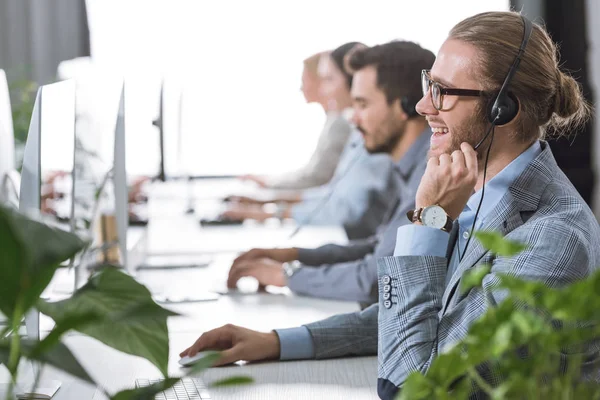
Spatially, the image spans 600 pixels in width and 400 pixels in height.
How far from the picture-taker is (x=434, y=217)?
54.9 inches

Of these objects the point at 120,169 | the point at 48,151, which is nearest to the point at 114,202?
the point at 120,169

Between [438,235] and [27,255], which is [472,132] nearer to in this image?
[438,235]

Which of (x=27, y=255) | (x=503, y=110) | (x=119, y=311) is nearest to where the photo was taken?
(x=27, y=255)

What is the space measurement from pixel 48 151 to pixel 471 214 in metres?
0.68

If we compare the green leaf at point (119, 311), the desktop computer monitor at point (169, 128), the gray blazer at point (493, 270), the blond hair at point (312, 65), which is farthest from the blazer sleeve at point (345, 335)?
the blond hair at point (312, 65)

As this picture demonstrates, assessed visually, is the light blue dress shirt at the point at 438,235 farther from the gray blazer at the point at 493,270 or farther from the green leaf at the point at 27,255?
the green leaf at the point at 27,255

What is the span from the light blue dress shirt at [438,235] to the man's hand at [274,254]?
2.47 ft

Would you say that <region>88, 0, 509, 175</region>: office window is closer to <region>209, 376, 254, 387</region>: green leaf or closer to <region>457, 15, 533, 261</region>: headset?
<region>457, 15, 533, 261</region>: headset

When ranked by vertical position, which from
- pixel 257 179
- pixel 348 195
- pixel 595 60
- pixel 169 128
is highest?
pixel 169 128

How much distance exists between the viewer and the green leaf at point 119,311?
658 mm

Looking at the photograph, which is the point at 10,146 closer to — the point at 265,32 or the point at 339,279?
the point at 339,279

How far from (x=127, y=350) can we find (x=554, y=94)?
964 millimetres

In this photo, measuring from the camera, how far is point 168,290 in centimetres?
219

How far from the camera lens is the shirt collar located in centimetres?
139
